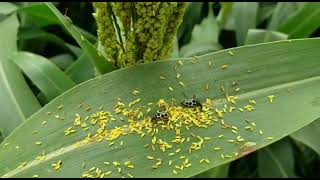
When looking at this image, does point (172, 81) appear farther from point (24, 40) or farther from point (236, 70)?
point (24, 40)

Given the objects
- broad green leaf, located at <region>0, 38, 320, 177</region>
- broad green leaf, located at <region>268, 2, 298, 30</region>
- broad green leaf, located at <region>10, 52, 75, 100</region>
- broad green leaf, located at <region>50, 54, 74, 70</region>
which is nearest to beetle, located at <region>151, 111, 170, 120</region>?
broad green leaf, located at <region>0, 38, 320, 177</region>

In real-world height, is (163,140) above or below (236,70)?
below

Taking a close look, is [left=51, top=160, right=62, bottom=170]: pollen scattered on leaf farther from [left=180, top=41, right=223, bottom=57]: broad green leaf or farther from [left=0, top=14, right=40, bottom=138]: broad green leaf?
[left=180, top=41, right=223, bottom=57]: broad green leaf

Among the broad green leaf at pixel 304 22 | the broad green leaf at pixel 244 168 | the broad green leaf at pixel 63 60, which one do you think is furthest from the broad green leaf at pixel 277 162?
A: the broad green leaf at pixel 63 60

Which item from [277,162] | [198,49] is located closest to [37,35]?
[198,49]

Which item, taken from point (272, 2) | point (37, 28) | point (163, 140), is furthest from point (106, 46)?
point (272, 2)

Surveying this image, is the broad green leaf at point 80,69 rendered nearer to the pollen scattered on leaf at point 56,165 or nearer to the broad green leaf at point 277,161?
the pollen scattered on leaf at point 56,165
